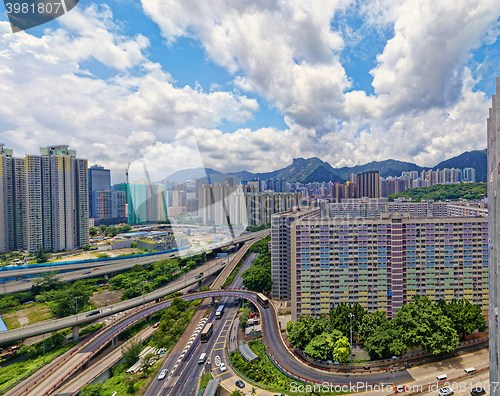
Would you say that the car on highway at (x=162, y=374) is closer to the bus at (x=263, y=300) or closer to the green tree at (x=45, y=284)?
the bus at (x=263, y=300)

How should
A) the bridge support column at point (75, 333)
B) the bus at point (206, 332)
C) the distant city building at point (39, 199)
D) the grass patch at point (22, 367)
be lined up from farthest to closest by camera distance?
the distant city building at point (39, 199), the bridge support column at point (75, 333), the bus at point (206, 332), the grass patch at point (22, 367)

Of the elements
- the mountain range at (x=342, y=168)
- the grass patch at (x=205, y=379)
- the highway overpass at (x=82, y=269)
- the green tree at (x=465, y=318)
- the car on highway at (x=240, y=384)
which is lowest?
the grass patch at (x=205, y=379)

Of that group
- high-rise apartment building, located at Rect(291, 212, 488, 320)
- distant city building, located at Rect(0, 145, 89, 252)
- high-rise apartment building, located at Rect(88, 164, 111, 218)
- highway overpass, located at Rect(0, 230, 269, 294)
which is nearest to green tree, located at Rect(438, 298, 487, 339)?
high-rise apartment building, located at Rect(291, 212, 488, 320)

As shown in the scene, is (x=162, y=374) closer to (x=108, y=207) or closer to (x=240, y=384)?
(x=240, y=384)

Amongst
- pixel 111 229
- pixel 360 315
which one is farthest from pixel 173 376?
pixel 111 229

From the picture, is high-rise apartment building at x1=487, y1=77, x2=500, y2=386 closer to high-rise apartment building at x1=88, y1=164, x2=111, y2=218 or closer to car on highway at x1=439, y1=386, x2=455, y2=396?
car on highway at x1=439, y1=386, x2=455, y2=396

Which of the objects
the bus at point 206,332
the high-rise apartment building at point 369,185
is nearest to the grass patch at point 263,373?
the bus at point 206,332
